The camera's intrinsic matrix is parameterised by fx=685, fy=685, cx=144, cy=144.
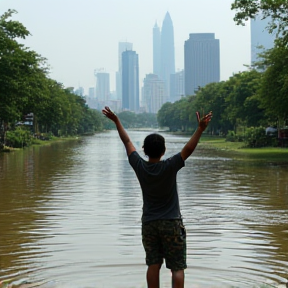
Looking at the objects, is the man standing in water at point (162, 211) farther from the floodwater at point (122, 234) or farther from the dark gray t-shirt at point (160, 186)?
the floodwater at point (122, 234)

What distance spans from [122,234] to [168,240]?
5.14 meters

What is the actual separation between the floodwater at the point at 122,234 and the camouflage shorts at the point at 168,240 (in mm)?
1470

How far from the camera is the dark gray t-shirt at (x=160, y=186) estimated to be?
248 inches

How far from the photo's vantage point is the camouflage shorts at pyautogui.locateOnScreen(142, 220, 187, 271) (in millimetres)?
6293

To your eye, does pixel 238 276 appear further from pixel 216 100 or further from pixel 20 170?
pixel 216 100

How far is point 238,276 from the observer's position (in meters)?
8.25

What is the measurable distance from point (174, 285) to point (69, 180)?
1707 cm

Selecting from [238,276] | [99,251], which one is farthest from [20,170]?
[238,276]

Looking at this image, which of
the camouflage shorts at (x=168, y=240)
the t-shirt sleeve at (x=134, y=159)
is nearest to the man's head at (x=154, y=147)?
the t-shirt sleeve at (x=134, y=159)

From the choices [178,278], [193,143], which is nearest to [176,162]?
[193,143]

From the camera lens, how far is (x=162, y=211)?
6.34 meters

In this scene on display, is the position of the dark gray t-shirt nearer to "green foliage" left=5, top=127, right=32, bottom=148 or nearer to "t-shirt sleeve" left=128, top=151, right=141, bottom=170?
"t-shirt sleeve" left=128, top=151, right=141, bottom=170

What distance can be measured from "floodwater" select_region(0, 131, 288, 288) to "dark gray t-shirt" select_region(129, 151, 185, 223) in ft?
5.57

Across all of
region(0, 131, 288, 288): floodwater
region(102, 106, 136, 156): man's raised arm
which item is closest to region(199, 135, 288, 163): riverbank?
region(0, 131, 288, 288): floodwater
